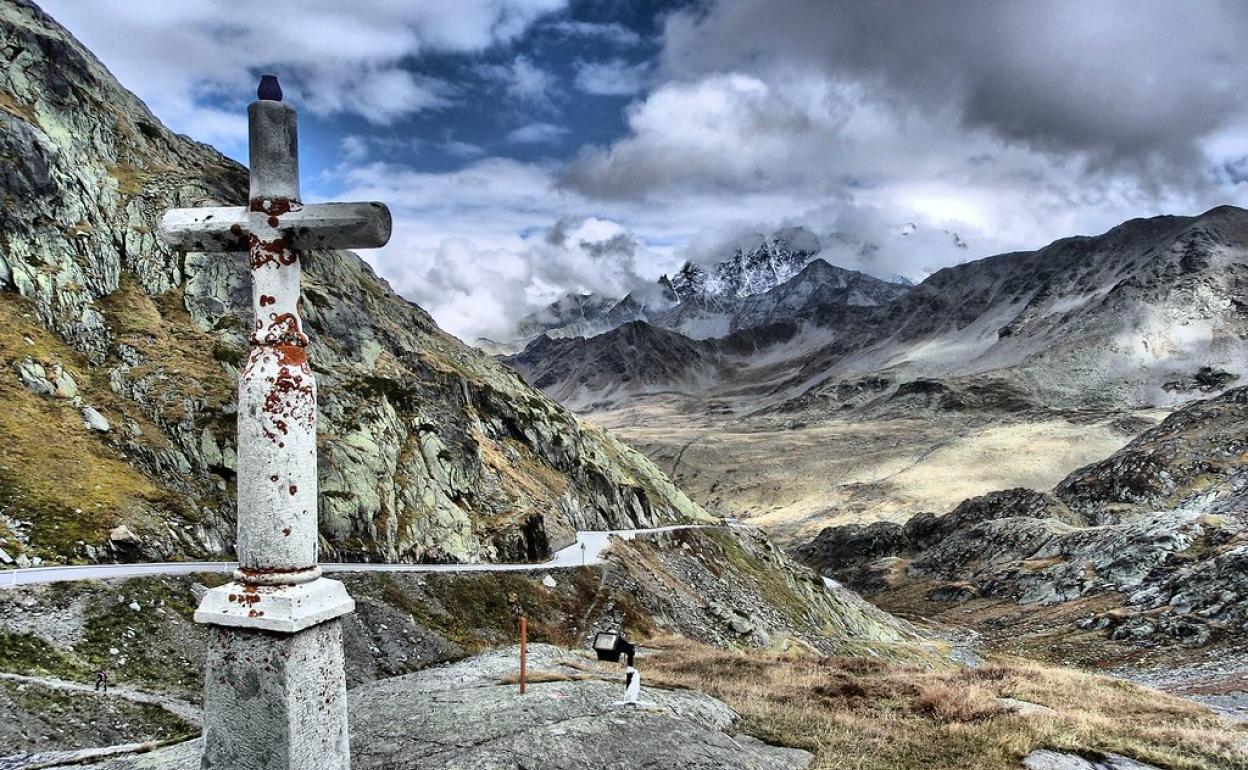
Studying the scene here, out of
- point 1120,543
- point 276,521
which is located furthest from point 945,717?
point 1120,543

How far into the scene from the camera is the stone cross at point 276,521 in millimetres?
7539

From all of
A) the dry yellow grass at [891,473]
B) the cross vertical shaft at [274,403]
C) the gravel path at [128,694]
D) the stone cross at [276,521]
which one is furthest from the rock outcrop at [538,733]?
the dry yellow grass at [891,473]

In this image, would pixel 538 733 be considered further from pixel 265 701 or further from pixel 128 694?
pixel 128 694

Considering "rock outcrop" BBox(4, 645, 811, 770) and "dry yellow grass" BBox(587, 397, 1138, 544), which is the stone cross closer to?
"rock outcrop" BBox(4, 645, 811, 770)

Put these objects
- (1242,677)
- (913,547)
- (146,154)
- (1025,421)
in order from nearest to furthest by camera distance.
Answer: (1242,677) < (146,154) < (913,547) < (1025,421)

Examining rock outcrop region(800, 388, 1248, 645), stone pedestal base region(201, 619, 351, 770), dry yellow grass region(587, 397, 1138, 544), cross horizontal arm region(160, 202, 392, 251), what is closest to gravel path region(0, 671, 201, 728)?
stone pedestal base region(201, 619, 351, 770)

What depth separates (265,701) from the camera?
7.50 metres

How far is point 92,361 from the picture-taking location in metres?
34.6

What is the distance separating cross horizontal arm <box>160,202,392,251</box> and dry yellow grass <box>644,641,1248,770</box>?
11.0m

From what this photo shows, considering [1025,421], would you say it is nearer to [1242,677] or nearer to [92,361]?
[1242,677]

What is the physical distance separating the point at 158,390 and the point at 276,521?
33.2 m

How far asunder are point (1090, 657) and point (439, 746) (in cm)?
5102

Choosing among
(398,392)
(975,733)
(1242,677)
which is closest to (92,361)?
(398,392)

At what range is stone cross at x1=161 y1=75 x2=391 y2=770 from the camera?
7539mm
